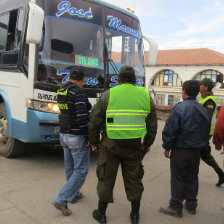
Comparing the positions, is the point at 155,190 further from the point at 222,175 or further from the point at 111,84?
the point at 111,84

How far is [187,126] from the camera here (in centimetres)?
302

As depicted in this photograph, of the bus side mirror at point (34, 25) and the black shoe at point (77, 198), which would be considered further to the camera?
the bus side mirror at point (34, 25)

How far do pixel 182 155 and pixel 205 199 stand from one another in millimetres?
1070

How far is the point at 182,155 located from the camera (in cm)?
312

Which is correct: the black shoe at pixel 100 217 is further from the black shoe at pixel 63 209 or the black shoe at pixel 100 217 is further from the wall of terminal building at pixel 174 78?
the wall of terminal building at pixel 174 78

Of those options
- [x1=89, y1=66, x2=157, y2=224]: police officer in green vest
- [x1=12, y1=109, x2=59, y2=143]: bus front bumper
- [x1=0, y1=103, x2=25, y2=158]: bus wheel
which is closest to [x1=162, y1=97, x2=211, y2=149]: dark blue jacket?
[x1=89, y1=66, x2=157, y2=224]: police officer in green vest

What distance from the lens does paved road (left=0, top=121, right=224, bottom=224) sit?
10.0 feet

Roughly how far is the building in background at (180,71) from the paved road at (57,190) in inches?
1230

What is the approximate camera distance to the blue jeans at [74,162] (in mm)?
3053

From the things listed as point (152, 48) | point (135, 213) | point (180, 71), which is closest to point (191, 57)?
point (180, 71)

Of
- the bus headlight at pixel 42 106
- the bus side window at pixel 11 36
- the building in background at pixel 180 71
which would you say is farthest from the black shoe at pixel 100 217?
the building in background at pixel 180 71

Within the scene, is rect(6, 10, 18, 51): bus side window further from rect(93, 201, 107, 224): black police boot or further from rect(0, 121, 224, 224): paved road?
rect(93, 201, 107, 224): black police boot

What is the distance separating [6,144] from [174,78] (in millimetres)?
38841

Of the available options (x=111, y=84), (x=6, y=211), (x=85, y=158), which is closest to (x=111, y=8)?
(x=111, y=84)
